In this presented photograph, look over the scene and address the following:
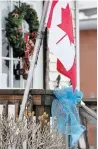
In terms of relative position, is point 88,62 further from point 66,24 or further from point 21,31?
point 66,24

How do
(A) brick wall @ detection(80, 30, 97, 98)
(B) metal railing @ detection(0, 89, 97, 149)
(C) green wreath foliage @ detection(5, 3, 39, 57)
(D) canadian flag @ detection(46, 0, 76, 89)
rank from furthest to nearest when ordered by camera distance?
(A) brick wall @ detection(80, 30, 97, 98)
(C) green wreath foliage @ detection(5, 3, 39, 57)
(B) metal railing @ detection(0, 89, 97, 149)
(D) canadian flag @ detection(46, 0, 76, 89)

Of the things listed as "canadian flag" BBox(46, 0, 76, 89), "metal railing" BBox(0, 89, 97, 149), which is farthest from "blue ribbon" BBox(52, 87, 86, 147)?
"canadian flag" BBox(46, 0, 76, 89)

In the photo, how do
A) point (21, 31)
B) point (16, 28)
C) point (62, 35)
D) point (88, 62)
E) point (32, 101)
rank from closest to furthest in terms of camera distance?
point (62, 35) → point (32, 101) → point (16, 28) → point (21, 31) → point (88, 62)

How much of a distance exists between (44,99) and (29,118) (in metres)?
0.33

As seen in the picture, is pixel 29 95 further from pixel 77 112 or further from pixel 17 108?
pixel 77 112

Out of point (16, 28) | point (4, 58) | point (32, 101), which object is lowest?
point (32, 101)

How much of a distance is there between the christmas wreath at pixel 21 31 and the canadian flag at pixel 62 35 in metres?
0.98

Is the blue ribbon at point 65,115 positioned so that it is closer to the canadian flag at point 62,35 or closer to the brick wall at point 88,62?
the canadian flag at point 62,35

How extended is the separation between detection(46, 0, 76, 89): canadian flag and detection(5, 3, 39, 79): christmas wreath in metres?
0.98

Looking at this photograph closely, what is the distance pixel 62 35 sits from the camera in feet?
14.9

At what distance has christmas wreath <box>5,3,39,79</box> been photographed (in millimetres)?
5480

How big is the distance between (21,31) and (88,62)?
729 cm

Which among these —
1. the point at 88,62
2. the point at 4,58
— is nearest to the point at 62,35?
the point at 4,58

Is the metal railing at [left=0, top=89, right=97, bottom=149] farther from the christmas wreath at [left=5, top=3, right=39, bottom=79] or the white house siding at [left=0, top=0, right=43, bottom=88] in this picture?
the christmas wreath at [left=5, top=3, right=39, bottom=79]
